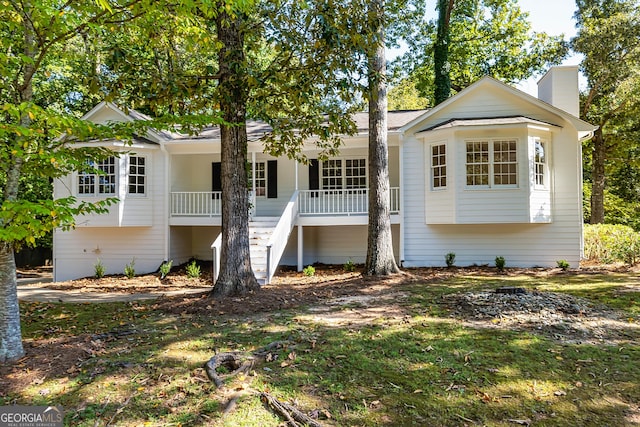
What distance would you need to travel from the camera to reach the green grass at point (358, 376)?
3.72 m

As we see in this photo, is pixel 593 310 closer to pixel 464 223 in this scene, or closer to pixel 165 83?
pixel 464 223

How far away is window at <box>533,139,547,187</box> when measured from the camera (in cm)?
1249

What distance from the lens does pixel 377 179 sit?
1074 cm

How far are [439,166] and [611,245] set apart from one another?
21.3 feet

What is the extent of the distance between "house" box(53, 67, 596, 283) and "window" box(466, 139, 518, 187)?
0.03 metres

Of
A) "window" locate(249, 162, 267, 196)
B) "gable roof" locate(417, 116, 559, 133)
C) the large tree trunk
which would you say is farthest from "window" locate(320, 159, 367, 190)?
the large tree trunk

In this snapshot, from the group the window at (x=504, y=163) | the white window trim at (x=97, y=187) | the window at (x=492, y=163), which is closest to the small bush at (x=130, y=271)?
the white window trim at (x=97, y=187)

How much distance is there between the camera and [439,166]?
12867mm

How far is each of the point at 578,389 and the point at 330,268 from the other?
9.92 metres

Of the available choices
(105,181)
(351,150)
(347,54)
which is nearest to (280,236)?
(351,150)

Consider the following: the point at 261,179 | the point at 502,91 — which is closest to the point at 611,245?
the point at 502,91

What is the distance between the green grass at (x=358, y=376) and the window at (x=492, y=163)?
671 cm

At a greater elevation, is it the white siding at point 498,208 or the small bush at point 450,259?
the white siding at point 498,208

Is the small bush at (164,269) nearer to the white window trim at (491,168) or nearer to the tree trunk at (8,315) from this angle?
the tree trunk at (8,315)
